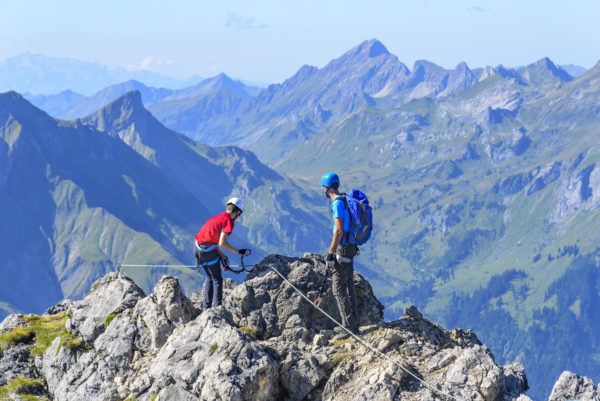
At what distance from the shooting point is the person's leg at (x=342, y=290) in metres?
23.4

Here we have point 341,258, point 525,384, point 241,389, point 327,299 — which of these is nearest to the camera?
point 241,389

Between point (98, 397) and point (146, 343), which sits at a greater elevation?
point (146, 343)

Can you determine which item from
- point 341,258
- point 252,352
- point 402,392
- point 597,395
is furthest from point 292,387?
point 597,395

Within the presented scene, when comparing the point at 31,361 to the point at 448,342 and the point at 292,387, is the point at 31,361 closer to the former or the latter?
the point at 292,387

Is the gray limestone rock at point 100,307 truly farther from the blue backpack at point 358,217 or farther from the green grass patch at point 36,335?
the blue backpack at point 358,217

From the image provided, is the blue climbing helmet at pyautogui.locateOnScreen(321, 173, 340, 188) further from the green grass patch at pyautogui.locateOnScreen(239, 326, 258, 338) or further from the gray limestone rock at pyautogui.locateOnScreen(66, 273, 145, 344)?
the gray limestone rock at pyautogui.locateOnScreen(66, 273, 145, 344)

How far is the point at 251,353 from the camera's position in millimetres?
20109

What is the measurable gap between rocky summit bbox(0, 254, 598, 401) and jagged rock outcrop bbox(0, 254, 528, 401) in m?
0.04

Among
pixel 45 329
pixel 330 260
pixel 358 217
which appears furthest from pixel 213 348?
pixel 45 329

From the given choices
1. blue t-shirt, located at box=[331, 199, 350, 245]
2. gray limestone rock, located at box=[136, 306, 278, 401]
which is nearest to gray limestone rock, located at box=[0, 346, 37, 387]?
gray limestone rock, located at box=[136, 306, 278, 401]

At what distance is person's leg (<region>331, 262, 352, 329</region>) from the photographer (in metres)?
23.4

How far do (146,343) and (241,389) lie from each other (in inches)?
266

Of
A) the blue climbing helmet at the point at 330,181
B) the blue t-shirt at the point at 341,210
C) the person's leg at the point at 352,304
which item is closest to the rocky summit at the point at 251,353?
the person's leg at the point at 352,304

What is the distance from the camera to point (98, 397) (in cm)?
2161
